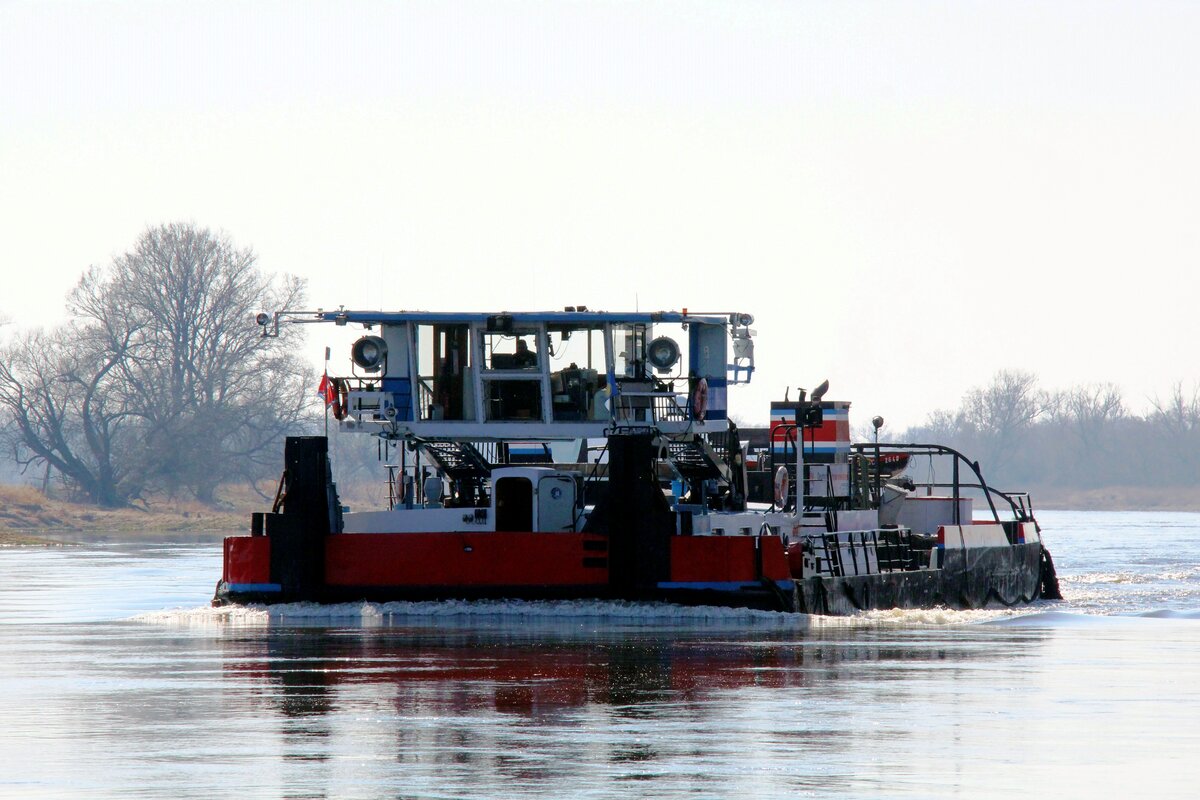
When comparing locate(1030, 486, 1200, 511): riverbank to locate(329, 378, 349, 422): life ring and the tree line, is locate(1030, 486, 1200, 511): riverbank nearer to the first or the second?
the tree line

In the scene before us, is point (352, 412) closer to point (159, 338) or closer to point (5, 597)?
point (5, 597)

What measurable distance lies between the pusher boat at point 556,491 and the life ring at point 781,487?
0.02 meters

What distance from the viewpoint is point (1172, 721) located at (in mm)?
12164

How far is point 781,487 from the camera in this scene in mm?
24797

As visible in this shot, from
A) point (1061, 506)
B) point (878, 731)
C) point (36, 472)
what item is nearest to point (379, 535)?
point (878, 731)

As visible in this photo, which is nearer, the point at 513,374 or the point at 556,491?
the point at 556,491

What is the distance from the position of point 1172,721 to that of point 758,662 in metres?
4.68

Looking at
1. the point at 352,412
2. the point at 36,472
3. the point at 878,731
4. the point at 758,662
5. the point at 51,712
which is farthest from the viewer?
the point at 36,472

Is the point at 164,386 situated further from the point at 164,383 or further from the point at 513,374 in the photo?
the point at 513,374

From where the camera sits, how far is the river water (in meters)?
9.76

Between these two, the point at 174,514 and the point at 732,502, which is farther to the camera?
the point at 174,514

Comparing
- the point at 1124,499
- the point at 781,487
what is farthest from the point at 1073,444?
the point at 781,487

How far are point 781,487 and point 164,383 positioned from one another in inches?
2322

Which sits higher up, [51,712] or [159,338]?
[159,338]
